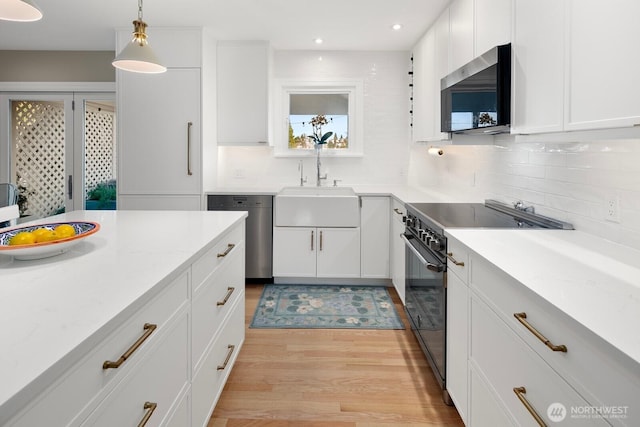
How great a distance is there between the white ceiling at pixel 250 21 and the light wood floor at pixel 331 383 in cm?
246

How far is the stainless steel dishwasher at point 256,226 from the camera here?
396cm

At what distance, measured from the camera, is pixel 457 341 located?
188cm

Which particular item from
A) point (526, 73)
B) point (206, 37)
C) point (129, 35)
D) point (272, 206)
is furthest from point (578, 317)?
point (129, 35)

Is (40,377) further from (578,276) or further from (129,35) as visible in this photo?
(129,35)

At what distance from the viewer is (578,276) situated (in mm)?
1252

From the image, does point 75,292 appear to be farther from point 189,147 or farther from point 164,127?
point 164,127

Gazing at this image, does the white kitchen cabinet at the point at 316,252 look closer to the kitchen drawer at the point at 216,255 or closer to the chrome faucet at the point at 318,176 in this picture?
the chrome faucet at the point at 318,176

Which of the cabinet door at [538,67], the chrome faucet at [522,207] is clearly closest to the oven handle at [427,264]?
the chrome faucet at [522,207]

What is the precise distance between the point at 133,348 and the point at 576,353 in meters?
1.04

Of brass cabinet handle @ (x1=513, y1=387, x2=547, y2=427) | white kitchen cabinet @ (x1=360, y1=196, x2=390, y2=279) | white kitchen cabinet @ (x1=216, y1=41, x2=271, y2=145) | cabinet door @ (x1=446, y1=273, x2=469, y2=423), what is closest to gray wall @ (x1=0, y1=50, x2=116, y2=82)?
white kitchen cabinet @ (x1=216, y1=41, x2=271, y2=145)

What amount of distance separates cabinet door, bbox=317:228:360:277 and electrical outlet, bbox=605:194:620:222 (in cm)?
240

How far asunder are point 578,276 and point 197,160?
326cm

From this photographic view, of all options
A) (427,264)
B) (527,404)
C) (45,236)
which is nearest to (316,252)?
(427,264)

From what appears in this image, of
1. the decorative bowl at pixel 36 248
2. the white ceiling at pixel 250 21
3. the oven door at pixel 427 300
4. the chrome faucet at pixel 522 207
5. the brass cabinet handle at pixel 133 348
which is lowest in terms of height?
the oven door at pixel 427 300
